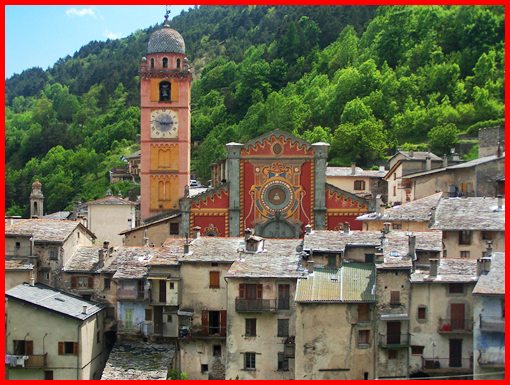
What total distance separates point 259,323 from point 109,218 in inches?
1598

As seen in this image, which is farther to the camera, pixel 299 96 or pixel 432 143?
pixel 299 96

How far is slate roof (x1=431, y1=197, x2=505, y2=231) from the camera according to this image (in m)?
57.2

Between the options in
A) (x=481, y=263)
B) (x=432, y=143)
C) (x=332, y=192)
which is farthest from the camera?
(x=432, y=143)

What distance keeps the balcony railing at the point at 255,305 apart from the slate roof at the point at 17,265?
13572 mm

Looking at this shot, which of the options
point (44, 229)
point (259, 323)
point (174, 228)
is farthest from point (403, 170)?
point (259, 323)

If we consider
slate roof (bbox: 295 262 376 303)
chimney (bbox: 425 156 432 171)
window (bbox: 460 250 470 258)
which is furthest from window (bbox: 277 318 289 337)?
chimney (bbox: 425 156 432 171)

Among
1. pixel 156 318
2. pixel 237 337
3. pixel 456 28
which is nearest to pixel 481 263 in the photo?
pixel 237 337

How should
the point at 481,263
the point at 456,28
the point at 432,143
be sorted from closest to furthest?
the point at 481,263 < the point at 432,143 < the point at 456,28

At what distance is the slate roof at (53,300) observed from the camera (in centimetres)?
5250

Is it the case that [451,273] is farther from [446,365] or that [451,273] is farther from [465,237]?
[465,237]

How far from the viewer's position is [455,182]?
76938 millimetres

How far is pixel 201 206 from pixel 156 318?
2093 centimetres

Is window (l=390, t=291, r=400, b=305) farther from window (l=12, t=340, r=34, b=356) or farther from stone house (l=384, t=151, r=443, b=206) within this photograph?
stone house (l=384, t=151, r=443, b=206)

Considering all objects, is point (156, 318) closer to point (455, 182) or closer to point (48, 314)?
point (48, 314)
